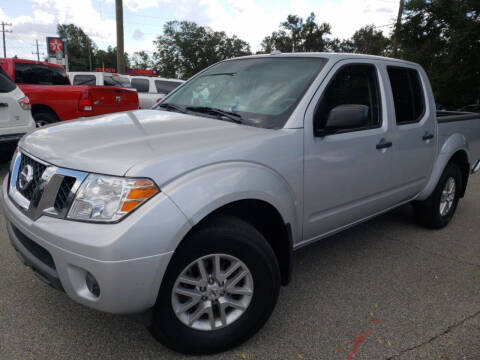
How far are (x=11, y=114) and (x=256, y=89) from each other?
4.50 meters

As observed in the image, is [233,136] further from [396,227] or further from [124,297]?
[396,227]

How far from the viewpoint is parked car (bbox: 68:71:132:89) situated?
1145 centimetres

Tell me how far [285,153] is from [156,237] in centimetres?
101

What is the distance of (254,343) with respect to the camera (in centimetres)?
242

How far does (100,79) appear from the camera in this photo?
11.4 metres

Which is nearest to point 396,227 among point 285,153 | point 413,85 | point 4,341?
point 413,85

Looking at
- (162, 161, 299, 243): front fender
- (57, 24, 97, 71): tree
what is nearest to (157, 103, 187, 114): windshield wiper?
(162, 161, 299, 243): front fender

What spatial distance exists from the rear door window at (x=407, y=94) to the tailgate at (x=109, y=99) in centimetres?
614

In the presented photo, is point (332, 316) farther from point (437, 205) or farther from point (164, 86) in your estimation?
point (164, 86)

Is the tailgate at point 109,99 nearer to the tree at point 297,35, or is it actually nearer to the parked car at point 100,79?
the parked car at point 100,79

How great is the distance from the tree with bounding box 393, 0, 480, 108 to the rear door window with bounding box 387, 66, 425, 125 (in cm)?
1412

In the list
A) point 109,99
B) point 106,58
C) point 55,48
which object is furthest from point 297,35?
point 106,58

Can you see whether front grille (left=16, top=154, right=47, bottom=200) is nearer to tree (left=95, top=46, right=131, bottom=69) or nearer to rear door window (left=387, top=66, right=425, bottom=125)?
rear door window (left=387, top=66, right=425, bottom=125)

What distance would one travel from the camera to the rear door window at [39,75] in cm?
794
